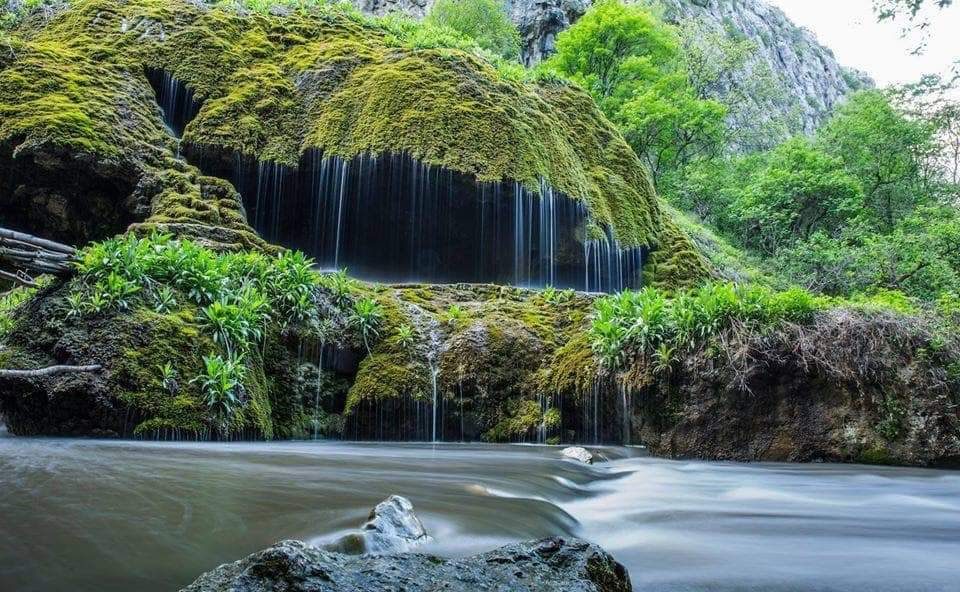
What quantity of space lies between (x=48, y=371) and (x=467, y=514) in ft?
18.5

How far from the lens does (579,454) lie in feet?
22.5

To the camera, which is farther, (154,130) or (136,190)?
(154,130)

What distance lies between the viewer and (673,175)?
28359mm

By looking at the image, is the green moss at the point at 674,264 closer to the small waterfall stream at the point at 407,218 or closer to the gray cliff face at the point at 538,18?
the small waterfall stream at the point at 407,218

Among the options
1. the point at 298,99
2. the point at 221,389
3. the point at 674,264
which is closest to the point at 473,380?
the point at 221,389

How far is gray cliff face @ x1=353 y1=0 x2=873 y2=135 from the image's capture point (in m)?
38.3

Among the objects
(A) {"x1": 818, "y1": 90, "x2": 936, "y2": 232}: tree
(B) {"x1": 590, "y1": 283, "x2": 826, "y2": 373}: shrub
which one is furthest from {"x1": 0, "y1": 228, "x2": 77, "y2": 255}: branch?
(A) {"x1": 818, "y1": 90, "x2": 936, "y2": 232}: tree

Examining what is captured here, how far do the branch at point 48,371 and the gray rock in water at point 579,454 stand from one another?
17.3 feet

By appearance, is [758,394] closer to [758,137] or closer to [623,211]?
[623,211]

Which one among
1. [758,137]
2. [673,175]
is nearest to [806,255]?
[673,175]

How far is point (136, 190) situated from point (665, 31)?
2679 centimetres

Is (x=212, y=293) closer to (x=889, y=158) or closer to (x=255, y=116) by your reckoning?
(x=255, y=116)

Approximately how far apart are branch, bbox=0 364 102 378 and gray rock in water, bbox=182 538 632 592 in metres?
6.06

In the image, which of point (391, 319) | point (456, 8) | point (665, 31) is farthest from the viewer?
point (456, 8)
